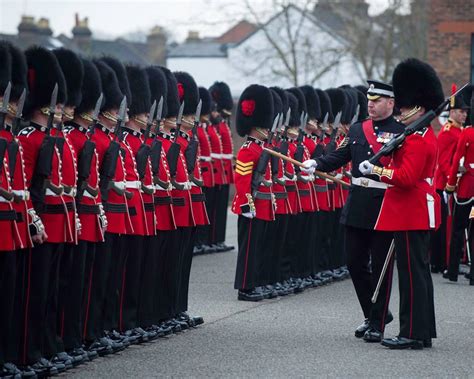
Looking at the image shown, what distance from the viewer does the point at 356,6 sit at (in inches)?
1676

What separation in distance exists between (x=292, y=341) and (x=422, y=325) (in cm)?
94

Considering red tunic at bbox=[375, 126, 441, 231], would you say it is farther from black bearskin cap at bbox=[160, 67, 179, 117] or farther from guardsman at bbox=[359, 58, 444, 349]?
black bearskin cap at bbox=[160, 67, 179, 117]

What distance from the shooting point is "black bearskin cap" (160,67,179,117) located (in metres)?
11.0

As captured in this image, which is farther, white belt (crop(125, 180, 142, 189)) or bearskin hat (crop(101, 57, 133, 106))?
bearskin hat (crop(101, 57, 133, 106))

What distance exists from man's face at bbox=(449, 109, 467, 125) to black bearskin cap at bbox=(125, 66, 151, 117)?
5.52 m

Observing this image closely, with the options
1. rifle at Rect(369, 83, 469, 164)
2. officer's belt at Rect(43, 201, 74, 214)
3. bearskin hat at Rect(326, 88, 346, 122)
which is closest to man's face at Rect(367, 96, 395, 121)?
rifle at Rect(369, 83, 469, 164)

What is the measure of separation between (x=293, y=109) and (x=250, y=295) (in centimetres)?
262

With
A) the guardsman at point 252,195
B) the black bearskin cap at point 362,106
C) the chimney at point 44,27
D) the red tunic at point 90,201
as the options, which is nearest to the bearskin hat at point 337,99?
the black bearskin cap at point 362,106

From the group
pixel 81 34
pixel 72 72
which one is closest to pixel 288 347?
pixel 72 72

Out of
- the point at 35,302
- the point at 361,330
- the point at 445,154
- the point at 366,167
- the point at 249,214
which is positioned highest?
the point at 445,154

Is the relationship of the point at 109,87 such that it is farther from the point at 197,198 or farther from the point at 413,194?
the point at 413,194

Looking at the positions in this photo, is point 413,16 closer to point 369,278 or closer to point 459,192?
point 459,192

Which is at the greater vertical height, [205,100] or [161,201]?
[205,100]

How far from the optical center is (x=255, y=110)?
42.6ft
